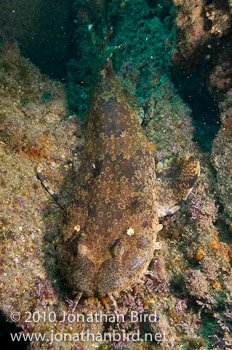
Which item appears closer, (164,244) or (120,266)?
(120,266)

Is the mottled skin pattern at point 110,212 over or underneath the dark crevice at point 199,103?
underneath

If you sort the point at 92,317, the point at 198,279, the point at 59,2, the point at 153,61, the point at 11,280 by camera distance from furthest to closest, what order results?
the point at 59,2
the point at 153,61
the point at 198,279
the point at 92,317
the point at 11,280

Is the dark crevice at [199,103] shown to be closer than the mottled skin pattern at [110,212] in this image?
No

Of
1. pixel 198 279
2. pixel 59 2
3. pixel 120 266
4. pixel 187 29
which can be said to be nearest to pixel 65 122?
pixel 187 29

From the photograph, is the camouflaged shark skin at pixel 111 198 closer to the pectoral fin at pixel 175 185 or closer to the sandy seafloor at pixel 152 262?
the pectoral fin at pixel 175 185

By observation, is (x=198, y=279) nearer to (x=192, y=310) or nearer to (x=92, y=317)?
(x=192, y=310)

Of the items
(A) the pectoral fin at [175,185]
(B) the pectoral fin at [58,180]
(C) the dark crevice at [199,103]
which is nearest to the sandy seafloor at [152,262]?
(B) the pectoral fin at [58,180]

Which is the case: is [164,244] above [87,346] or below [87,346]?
above

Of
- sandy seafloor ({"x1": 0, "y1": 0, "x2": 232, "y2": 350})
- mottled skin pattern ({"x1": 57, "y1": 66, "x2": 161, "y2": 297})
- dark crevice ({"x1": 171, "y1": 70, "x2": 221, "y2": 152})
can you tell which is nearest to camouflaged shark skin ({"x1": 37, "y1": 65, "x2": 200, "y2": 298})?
mottled skin pattern ({"x1": 57, "y1": 66, "x2": 161, "y2": 297})
